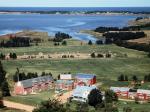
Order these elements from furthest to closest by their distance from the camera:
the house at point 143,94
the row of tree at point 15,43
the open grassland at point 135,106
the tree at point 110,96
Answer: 1. the row of tree at point 15,43
2. the house at point 143,94
3. the tree at point 110,96
4. the open grassland at point 135,106

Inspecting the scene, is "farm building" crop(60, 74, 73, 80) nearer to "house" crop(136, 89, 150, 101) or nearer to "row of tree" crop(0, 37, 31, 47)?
"house" crop(136, 89, 150, 101)

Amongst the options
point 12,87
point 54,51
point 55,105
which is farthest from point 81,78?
point 54,51

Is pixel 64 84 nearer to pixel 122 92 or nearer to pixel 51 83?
pixel 51 83

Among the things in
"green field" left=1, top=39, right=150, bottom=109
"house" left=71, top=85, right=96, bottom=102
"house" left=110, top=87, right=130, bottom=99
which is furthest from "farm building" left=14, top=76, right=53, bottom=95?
"house" left=110, top=87, right=130, bottom=99

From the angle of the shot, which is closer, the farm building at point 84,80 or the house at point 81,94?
the house at point 81,94

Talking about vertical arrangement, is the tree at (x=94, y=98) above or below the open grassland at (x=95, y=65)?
above

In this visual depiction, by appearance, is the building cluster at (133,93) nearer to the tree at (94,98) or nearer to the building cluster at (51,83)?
the building cluster at (51,83)

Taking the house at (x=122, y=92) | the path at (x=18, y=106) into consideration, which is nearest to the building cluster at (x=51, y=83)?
the house at (x=122, y=92)
